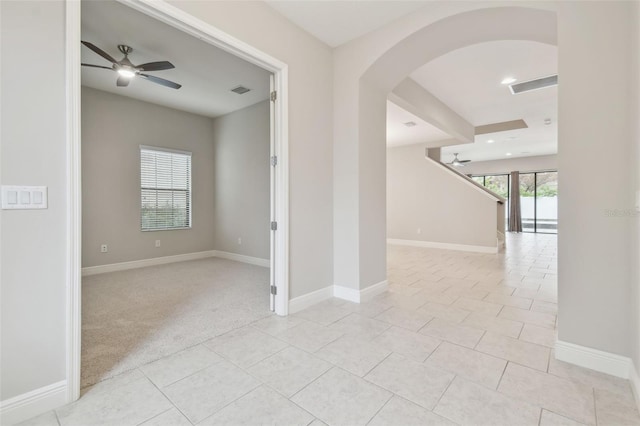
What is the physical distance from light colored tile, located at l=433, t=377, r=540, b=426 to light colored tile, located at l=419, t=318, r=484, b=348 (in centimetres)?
63

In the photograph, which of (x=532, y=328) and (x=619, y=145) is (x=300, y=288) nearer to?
(x=532, y=328)

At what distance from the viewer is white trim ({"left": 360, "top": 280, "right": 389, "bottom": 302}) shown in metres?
3.32

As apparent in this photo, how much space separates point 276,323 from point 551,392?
2055 millimetres

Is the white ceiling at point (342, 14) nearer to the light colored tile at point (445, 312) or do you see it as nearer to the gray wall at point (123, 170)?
the light colored tile at point (445, 312)

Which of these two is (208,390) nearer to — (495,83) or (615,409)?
(615,409)

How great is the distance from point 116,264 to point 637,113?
6.49 meters

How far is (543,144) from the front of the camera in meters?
8.85

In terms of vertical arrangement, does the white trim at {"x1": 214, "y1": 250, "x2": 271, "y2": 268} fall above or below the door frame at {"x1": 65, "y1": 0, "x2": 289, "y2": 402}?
below

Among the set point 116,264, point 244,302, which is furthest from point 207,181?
point 244,302

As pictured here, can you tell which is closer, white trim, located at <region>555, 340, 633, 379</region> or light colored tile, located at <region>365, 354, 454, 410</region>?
light colored tile, located at <region>365, 354, 454, 410</region>
